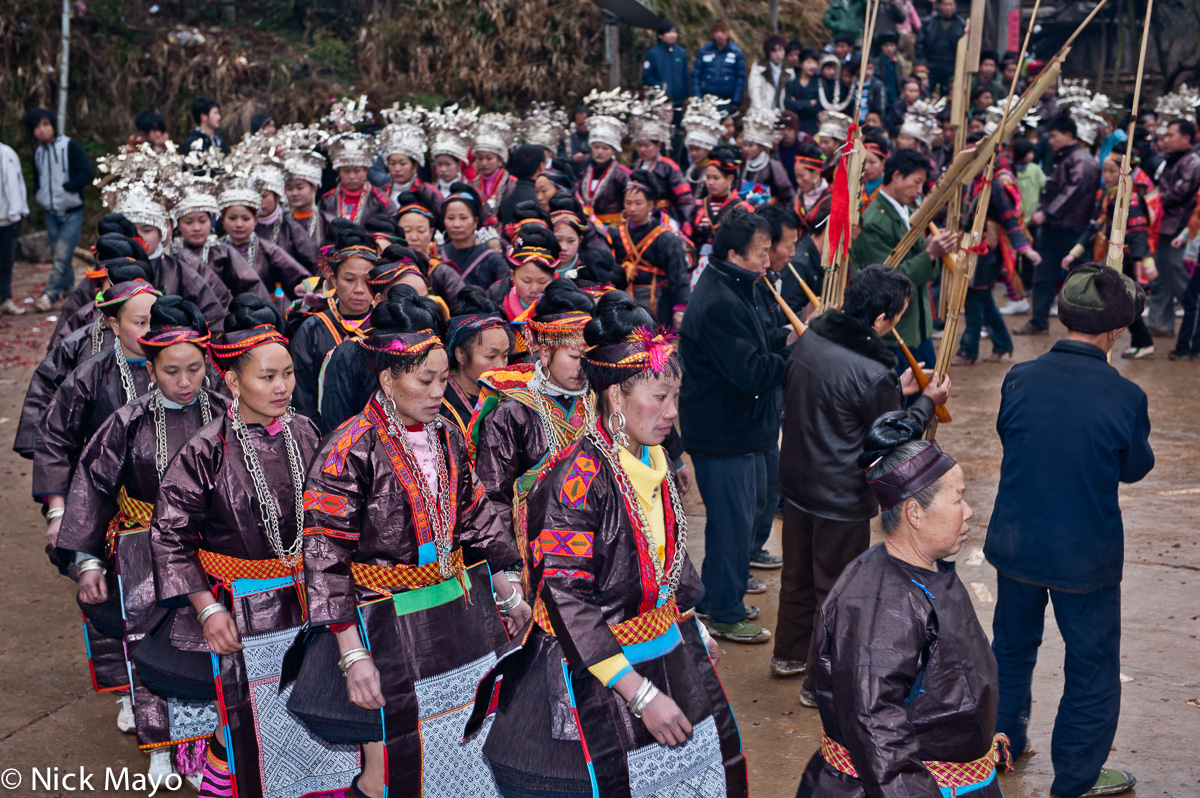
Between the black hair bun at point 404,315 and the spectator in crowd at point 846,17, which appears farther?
the spectator in crowd at point 846,17

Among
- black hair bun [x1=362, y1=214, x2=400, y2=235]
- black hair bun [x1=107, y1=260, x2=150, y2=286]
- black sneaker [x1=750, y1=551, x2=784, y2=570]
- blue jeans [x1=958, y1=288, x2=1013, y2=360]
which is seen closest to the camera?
black hair bun [x1=107, y1=260, x2=150, y2=286]

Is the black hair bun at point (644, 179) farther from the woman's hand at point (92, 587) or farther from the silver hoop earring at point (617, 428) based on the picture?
the silver hoop earring at point (617, 428)

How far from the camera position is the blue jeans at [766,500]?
231 inches

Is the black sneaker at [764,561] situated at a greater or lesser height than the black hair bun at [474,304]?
lesser

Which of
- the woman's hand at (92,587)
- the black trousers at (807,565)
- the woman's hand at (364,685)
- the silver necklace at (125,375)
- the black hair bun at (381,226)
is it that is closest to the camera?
the woman's hand at (364,685)

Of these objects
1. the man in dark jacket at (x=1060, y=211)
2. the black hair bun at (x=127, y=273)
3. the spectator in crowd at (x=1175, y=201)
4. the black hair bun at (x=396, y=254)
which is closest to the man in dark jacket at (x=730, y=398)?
the black hair bun at (x=396, y=254)

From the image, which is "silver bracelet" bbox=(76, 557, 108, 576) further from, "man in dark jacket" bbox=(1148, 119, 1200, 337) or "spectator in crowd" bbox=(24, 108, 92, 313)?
"man in dark jacket" bbox=(1148, 119, 1200, 337)

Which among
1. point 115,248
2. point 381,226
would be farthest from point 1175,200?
point 115,248

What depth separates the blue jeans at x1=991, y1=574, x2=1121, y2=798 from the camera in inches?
152

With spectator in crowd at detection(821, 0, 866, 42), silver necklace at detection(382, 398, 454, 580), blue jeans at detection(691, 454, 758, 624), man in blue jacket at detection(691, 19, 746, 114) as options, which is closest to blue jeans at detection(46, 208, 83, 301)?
man in blue jacket at detection(691, 19, 746, 114)

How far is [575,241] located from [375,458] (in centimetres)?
387

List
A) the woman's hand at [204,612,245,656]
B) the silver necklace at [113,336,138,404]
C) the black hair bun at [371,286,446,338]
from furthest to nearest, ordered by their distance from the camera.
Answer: the silver necklace at [113,336,138,404], the woman's hand at [204,612,245,656], the black hair bun at [371,286,446,338]

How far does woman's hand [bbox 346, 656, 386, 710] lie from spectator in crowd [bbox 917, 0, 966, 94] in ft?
49.5

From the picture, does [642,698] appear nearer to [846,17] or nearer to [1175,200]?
[1175,200]
